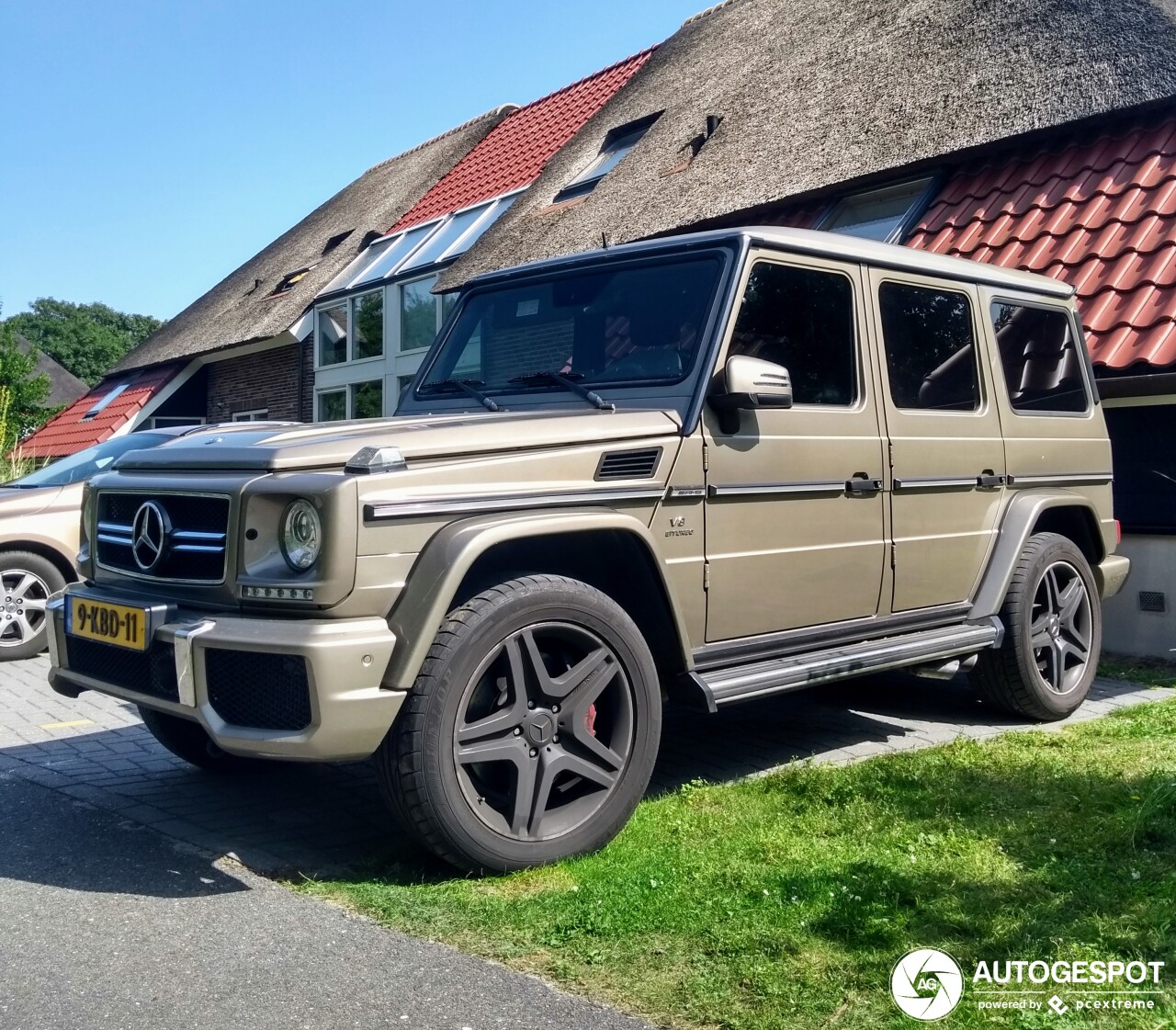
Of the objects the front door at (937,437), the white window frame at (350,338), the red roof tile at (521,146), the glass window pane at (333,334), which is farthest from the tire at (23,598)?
the glass window pane at (333,334)

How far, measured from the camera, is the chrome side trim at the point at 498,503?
3.50 m

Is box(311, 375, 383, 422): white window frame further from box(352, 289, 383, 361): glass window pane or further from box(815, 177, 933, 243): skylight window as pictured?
box(815, 177, 933, 243): skylight window

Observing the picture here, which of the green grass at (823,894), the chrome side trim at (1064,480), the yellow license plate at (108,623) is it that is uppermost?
the chrome side trim at (1064,480)

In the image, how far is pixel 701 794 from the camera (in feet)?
15.0

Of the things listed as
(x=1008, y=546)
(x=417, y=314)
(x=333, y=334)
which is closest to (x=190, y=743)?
(x=1008, y=546)

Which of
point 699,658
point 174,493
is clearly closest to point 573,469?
point 699,658

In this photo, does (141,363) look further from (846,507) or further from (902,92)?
(846,507)

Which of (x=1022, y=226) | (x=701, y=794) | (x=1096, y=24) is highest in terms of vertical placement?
(x=1096, y=24)

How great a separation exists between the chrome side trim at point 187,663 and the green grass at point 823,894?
706 mm

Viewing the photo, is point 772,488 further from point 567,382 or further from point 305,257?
point 305,257

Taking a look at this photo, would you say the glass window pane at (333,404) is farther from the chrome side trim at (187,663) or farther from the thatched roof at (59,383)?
the thatched roof at (59,383)

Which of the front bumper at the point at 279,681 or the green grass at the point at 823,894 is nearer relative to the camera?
the green grass at the point at 823,894

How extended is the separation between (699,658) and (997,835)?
3.68ft

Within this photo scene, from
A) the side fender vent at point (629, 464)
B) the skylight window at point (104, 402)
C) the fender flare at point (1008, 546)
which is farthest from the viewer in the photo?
the skylight window at point (104, 402)
